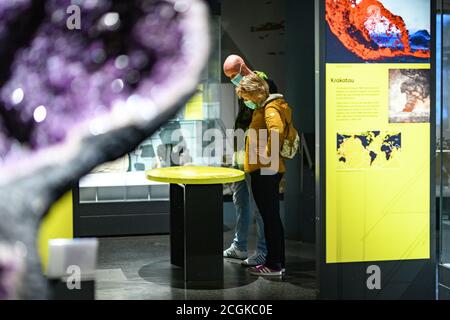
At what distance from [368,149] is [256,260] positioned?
162 centimetres

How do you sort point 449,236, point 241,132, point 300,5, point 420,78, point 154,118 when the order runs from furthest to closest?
point 300,5, point 241,132, point 449,236, point 420,78, point 154,118

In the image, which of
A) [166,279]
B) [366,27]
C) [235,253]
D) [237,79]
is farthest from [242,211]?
[366,27]

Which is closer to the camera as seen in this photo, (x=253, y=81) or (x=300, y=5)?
(x=253, y=81)

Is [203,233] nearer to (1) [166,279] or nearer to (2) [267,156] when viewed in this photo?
(1) [166,279]

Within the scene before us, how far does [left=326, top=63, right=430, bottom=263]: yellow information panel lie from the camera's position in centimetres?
409

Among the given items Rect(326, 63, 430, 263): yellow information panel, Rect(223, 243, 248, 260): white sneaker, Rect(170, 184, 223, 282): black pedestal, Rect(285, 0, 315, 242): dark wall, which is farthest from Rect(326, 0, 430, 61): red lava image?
Rect(223, 243, 248, 260): white sneaker

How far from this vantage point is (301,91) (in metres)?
6.23

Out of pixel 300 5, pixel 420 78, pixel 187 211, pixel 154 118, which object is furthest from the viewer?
pixel 300 5

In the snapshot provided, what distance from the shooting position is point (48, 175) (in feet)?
11.6

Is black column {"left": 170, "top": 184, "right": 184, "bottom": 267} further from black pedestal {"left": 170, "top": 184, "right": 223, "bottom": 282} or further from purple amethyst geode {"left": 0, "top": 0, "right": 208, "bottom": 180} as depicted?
purple amethyst geode {"left": 0, "top": 0, "right": 208, "bottom": 180}

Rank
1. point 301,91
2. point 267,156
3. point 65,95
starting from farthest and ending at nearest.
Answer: point 301,91, point 267,156, point 65,95

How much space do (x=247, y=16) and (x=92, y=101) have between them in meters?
3.08

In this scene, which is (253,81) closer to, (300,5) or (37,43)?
(300,5)

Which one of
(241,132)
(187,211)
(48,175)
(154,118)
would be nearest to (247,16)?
(241,132)
